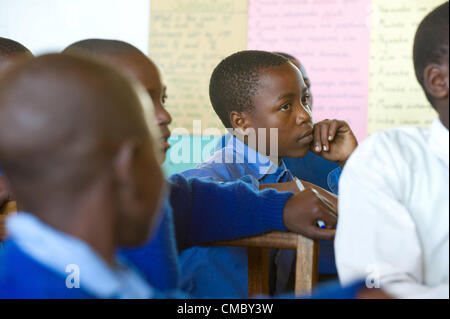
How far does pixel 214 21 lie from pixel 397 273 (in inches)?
105

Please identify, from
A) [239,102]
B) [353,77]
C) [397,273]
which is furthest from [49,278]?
[353,77]

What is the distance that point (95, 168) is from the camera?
0.62 metres

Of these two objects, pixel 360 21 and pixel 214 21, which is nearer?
pixel 360 21

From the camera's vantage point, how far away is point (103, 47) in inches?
51.6

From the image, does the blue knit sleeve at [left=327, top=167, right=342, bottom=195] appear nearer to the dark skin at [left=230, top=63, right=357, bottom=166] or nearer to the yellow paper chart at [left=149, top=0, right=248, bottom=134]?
the dark skin at [left=230, top=63, right=357, bottom=166]

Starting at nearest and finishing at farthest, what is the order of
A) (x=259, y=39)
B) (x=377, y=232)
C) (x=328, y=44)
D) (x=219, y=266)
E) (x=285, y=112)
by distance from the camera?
(x=377, y=232) → (x=219, y=266) → (x=285, y=112) → (x=328, y=44) → (x=259, y=39)

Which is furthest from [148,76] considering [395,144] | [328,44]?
[328,44]

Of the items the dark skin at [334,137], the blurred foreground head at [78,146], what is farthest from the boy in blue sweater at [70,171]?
the dark skin at [334,137]

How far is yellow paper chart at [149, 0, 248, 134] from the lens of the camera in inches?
132

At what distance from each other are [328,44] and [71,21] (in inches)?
62.6

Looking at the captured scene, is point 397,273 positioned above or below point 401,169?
below

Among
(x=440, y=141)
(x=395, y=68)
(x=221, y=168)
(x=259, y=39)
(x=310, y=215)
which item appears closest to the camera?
(x=440, y=141)

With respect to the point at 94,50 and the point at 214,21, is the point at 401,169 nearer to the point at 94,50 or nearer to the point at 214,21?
the point at 94,50

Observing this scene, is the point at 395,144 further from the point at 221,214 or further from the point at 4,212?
the point at 4,212
